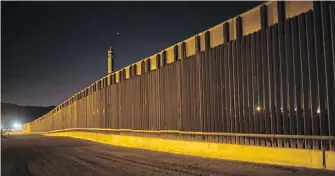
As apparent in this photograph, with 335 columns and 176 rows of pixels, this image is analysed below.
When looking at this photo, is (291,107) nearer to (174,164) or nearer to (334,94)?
(334,94)

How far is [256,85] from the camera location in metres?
12.9

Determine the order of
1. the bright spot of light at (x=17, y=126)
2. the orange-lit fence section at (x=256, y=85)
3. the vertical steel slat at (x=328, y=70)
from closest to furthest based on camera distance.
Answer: the vertical steel slat at (x=328, y=70), the orange-lit fence section at (x=256, y=85), the bright spot of light at (x=17, y=126)

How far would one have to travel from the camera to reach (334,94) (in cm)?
1007

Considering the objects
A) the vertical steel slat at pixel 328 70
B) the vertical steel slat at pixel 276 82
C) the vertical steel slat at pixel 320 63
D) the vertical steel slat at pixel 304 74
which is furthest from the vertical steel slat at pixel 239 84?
the vertical steel slat at pixel 328 70

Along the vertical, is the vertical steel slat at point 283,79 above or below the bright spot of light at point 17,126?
above

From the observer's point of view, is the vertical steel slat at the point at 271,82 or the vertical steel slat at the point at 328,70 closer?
the vertical steel slat at the point at 328,70

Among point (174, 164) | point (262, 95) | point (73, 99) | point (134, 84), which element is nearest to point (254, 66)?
point (262, 95)

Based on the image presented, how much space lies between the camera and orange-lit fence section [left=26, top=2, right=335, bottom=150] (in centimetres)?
1045

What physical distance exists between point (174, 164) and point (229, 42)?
217 inches

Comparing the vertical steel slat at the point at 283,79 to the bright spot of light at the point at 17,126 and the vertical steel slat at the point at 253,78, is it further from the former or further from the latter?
the bright spot of light at the point at 17,126

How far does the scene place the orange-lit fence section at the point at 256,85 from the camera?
10.4m

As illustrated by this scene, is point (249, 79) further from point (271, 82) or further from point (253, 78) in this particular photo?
point (271, 82)

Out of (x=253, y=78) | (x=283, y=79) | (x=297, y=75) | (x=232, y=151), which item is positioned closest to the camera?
(x=297, y=75)

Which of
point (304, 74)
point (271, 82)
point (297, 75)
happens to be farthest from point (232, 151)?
point (304, 74)
